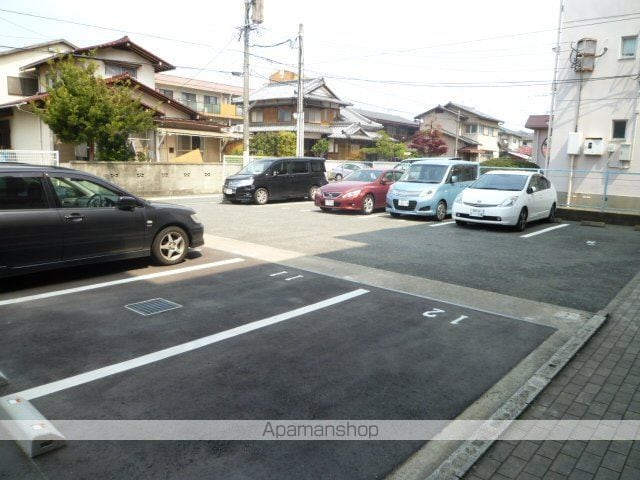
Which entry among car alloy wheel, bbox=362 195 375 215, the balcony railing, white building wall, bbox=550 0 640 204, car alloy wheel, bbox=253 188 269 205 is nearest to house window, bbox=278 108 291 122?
the balcony railing

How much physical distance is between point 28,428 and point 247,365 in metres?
1.69

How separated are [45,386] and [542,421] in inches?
148

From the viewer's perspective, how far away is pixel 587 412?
3.59 meters

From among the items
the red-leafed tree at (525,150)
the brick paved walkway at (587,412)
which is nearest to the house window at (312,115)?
the red-leafed tree at (525,150)

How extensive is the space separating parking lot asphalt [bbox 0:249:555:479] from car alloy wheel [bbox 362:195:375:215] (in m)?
8.79

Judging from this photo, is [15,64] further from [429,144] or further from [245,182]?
[429,144]

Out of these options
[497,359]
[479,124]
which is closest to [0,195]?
[497,359]

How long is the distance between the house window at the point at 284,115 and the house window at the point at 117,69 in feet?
57.7

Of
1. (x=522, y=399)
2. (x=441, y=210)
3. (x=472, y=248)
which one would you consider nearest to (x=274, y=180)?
(x=441, y=210)

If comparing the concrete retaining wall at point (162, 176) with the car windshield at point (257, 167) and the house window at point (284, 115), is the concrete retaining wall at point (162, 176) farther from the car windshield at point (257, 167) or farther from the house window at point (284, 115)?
the house window at point (284, 115)

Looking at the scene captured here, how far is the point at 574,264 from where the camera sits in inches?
340

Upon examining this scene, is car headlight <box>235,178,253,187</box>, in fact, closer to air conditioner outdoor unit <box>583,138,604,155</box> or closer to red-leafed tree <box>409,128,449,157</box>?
air conditioner outdoor unit <box>583,138,604,155</box>

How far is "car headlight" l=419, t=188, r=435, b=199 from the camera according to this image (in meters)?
13.9

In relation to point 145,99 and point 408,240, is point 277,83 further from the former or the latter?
point 408,240
